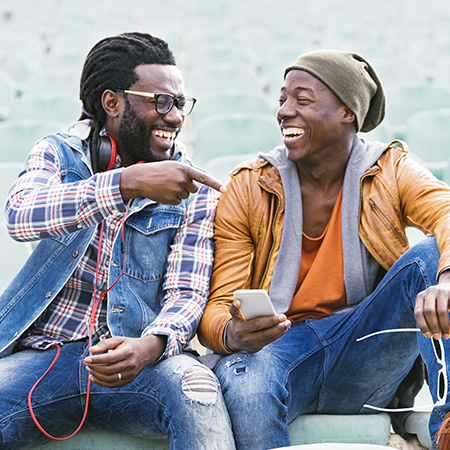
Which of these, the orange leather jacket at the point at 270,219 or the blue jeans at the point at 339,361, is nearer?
the blue jeans at the point at 339,361

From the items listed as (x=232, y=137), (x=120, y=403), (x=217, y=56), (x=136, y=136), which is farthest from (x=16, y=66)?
(x=120, y=403)

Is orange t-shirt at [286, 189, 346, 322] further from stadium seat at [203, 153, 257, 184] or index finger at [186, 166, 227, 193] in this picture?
stadium seat at [203, 153, 257, 184]

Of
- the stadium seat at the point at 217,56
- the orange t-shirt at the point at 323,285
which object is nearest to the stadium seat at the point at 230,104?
the stadium seat at the point at 217,56

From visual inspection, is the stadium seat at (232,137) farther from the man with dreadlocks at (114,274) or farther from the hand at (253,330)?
the hand at (253,330)

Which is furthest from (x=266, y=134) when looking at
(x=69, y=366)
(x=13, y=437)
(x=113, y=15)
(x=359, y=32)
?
(x=113, y=15)

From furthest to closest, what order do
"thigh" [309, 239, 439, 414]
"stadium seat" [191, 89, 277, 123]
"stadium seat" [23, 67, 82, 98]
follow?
"stadium seat" [23, 67, 82, 98] < "stadium seat" [191, 89, 277, 123] < "thigh" [309, 239, 439, 414]

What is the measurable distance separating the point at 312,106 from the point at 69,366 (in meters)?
0.92

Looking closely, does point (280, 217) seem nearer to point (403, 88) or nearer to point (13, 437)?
point (13, 437)

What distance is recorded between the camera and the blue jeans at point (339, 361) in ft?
4.30

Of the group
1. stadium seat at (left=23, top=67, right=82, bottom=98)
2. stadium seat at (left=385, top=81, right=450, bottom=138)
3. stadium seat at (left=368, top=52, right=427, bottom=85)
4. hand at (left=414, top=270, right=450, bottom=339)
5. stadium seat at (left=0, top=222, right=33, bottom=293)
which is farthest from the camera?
stadium seat at (left=368, top=52, right=427, bottom=85)

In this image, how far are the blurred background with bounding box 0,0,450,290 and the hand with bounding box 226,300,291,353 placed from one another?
77 cm

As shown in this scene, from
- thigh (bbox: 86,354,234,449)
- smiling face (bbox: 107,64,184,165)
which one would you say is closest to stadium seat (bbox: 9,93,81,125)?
smiling face (bbox: 107,64,184,165)

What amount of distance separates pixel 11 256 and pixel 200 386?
80cm

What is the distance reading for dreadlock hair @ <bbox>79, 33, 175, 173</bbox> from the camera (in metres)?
1.61
